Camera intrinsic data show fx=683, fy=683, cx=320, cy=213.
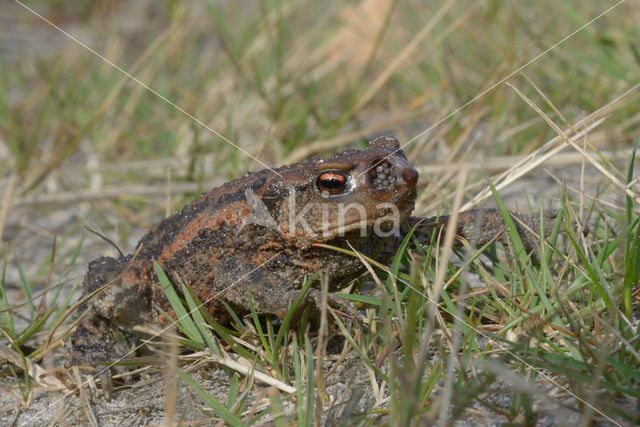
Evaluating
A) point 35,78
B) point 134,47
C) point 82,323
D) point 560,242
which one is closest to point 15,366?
point 82,323

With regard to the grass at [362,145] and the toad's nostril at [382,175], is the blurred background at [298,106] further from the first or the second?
the toad's nostril at [382,175]

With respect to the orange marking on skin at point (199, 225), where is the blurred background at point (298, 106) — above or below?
above

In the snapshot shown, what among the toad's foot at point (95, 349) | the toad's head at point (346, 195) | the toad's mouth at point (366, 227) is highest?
the toad's head at point (346, 195)

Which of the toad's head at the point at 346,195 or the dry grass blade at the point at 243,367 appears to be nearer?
the dry grass blade at the point at 243,367

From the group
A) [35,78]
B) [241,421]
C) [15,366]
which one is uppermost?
[35,78]

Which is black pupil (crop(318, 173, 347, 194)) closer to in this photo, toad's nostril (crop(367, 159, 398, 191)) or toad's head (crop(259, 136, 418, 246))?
toad's head (crop(259, 136, 418, 246))

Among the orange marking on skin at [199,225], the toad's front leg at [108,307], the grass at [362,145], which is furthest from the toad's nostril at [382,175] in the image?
the toad's front leg at [108,307]

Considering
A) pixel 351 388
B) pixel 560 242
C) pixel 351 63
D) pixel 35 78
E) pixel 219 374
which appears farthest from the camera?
pixel 35 78

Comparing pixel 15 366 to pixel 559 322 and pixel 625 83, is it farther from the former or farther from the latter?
pixel 625 83
